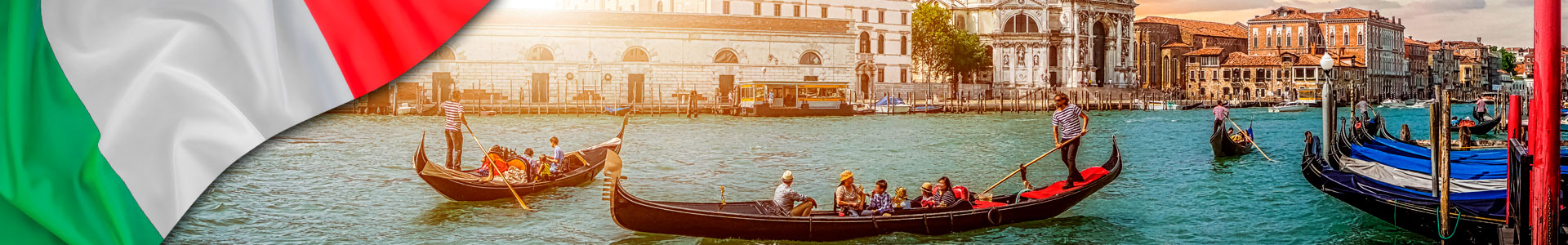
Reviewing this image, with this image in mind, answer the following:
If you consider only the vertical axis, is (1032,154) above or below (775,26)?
below

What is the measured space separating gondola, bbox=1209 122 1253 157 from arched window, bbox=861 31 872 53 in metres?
8.43

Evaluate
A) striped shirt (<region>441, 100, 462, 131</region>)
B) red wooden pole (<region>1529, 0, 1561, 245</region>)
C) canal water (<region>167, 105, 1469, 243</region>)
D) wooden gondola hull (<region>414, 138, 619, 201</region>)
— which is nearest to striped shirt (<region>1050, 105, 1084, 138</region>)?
canal water (<region>167, 105, 1469, 243</region>)

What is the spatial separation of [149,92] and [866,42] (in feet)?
49.9

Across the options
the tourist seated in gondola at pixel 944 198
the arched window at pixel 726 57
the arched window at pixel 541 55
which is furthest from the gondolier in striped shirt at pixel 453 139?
the arched window at pixel 726 57

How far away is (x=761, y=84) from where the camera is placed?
12656 millimetres

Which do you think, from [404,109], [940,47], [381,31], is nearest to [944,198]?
[381,31]

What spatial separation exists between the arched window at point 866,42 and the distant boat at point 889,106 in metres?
1.75

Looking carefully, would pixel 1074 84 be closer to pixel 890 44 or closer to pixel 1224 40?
pixel 1224 40

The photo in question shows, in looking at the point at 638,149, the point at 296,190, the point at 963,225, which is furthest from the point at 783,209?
the point at 638,149

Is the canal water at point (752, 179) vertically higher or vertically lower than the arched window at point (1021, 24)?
lower

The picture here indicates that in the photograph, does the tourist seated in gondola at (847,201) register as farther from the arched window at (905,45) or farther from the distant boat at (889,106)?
the arched window at (905,45)

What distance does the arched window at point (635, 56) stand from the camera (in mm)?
12195

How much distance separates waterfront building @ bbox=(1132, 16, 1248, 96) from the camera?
72.3 feet

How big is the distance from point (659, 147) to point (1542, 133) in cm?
701
